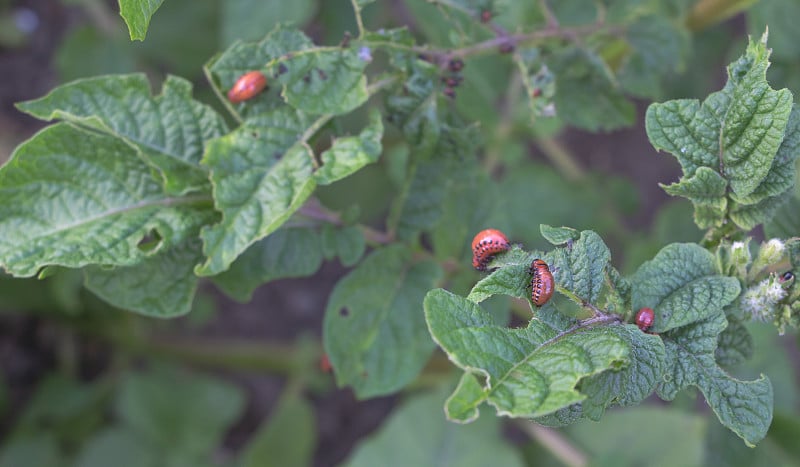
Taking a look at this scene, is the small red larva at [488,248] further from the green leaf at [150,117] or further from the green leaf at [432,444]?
the green leaf at [432,444]

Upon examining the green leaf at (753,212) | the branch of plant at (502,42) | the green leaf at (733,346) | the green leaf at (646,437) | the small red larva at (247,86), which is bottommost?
the green leaf at (646,437)

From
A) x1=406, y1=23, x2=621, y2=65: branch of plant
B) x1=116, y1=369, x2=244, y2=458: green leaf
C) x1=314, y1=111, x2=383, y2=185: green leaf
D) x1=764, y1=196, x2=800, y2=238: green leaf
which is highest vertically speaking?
x1=406, y1=23, x2=621, y2=65: branch of plant

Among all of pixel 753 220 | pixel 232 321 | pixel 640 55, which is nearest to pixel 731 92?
pixel 753 220

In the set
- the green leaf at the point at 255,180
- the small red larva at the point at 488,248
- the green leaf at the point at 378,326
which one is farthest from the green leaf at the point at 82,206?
the small red larva at the point at 488,248

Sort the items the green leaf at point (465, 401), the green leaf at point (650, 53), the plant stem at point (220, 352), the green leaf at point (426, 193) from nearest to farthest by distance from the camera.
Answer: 1. the green leaf at point (465, 401)
2. the green leaf at point (426, 193)
3. the green leaf at point (650, 53)
4. the plant stem at point (220, 352)

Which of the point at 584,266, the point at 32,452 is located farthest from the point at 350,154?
the point at 32,452

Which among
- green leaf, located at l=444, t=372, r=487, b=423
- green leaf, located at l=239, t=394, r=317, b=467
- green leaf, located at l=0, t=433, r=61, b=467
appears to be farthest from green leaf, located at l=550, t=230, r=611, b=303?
green leaf, located at l=0, t=433, r=61, b=467

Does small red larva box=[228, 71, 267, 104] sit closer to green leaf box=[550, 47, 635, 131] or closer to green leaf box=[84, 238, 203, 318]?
green leaf box=[84, 238, 203, 318]
